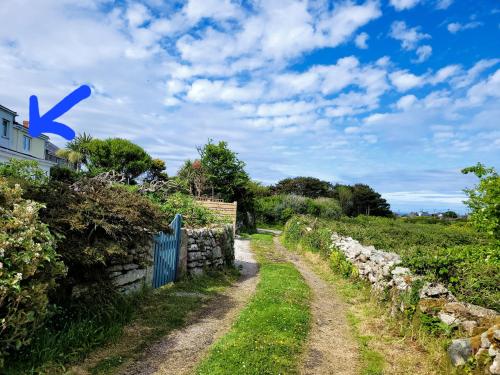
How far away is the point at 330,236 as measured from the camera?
15.6 meters

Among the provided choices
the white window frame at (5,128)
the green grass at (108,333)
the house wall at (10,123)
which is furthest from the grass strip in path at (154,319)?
the white window frame at (5,128)

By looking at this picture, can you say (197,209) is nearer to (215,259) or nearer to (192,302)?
(215,259)

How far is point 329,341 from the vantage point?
20.8ft

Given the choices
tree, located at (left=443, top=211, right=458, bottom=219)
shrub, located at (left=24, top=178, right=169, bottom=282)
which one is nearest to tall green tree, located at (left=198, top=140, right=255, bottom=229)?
shrub, located at (left=24, top=178, right=169, bottom=282)

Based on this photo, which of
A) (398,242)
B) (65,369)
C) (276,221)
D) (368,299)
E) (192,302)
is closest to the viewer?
(65,369)

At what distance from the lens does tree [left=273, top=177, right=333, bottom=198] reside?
178 feet

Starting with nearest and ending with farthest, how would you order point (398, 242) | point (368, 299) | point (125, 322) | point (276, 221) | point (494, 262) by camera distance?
point (494, 262) → point (125, 322) → point (368, 299) → point (398, 242) → point (276, 221)

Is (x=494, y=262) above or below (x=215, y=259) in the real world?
above

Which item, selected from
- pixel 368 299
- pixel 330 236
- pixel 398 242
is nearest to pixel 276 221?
pixel 330 236

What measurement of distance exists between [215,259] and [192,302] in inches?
147

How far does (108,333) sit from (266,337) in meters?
2.44

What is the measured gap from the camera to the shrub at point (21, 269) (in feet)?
12.3

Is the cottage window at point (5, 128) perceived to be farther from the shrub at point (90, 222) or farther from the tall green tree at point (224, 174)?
the shrub at point (90, 222)

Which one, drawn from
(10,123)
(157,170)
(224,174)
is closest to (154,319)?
(224,174)
